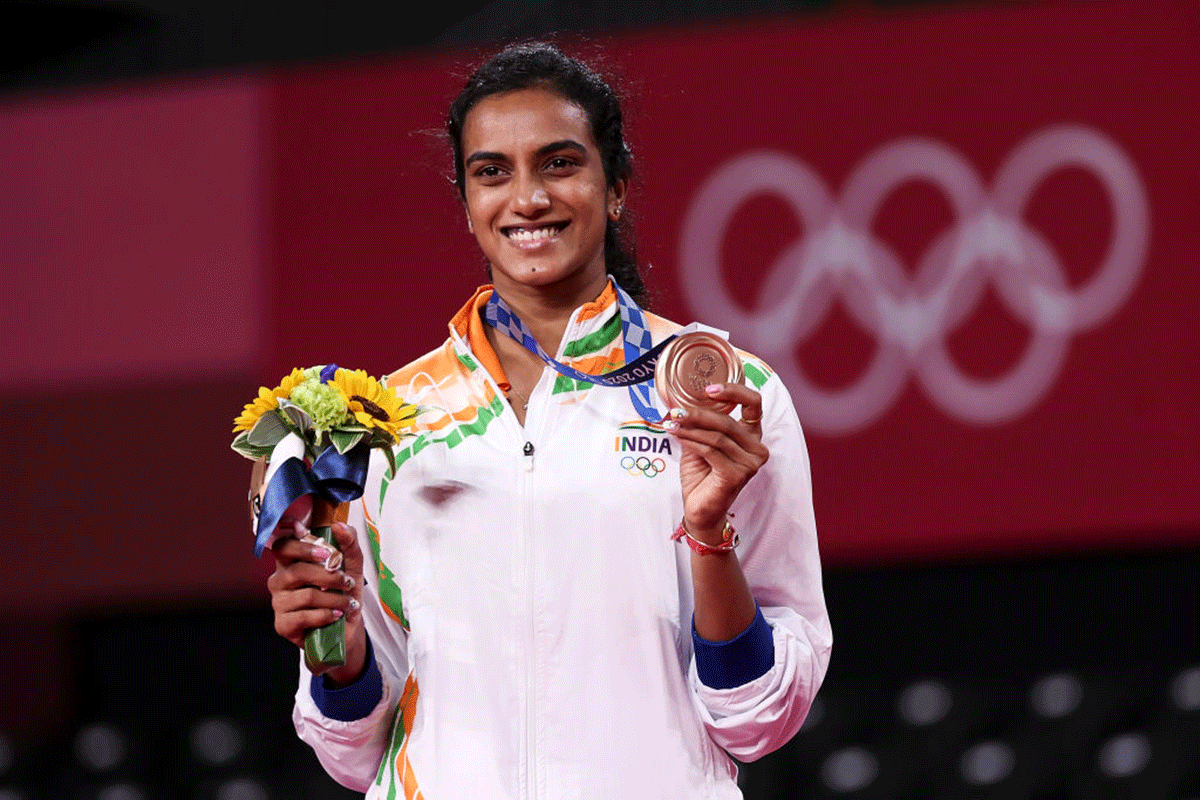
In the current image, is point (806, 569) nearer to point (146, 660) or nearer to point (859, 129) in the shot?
point (859, 129)

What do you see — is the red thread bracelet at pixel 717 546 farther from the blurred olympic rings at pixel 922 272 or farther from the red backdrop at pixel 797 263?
the blurred olympic rings at pixel 922 272

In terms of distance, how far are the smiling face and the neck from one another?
0.07 feet

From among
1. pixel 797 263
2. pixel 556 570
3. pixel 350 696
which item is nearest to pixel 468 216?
pixel 556 570

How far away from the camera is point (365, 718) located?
1734mm

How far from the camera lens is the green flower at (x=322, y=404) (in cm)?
165

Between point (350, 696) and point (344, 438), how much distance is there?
0.28 metres

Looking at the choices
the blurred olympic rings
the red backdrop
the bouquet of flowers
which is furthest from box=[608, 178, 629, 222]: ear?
the blurred olympic rings

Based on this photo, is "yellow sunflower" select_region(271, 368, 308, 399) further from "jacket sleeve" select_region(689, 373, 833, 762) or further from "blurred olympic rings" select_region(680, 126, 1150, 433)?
"blurred olympic rings" select_region(680, 126, 1150, 433)

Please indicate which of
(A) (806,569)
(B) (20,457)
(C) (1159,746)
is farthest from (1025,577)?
(B) (20,457)

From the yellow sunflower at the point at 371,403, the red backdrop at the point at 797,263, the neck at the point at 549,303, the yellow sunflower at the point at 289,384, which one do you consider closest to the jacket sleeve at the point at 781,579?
the neck at the point at 549,303

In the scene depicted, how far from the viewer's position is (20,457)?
4477 mm

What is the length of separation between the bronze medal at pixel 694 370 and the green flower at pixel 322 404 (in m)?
0.32

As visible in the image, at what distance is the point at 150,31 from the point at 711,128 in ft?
5.79

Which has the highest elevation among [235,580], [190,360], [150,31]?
[150,31]
